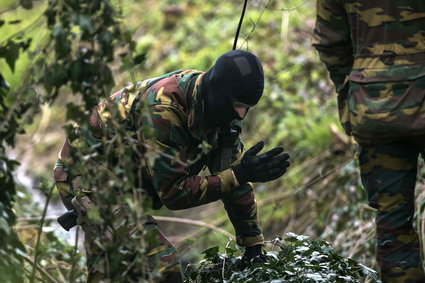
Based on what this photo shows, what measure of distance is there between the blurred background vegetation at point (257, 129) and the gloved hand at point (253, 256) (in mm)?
335

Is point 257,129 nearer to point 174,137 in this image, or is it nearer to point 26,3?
point 174,137

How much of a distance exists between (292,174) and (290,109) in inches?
59.7

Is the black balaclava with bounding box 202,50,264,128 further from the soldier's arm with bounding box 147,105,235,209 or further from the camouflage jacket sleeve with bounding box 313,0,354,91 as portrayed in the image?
the camouflage jacket sleeve with bounding box 313,0,354,91

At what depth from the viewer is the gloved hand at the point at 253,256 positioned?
416cm

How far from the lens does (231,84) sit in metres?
3.83

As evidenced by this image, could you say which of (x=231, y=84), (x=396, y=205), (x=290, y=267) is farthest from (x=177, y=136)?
(x=396, y=205)

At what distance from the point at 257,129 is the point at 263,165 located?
5.40 metres

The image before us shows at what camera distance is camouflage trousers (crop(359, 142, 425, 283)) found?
3.64 meters

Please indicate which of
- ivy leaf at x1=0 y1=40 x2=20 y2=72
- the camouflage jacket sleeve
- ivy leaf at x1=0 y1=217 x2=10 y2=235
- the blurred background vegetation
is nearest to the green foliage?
the blurred background vegetation

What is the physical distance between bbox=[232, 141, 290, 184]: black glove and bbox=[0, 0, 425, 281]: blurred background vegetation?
0.41 meters

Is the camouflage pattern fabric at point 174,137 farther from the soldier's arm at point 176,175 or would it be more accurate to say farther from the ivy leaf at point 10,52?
the ivy leaf at point 10,52

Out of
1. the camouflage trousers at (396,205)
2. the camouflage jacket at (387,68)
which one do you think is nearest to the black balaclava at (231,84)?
the camouflage jacket at (387,68)

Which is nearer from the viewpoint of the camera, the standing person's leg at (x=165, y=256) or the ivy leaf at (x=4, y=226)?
the ivy leaf at (x=4, y=226)

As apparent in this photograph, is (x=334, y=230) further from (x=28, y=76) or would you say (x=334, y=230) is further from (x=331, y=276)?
(x=28, y=76)
